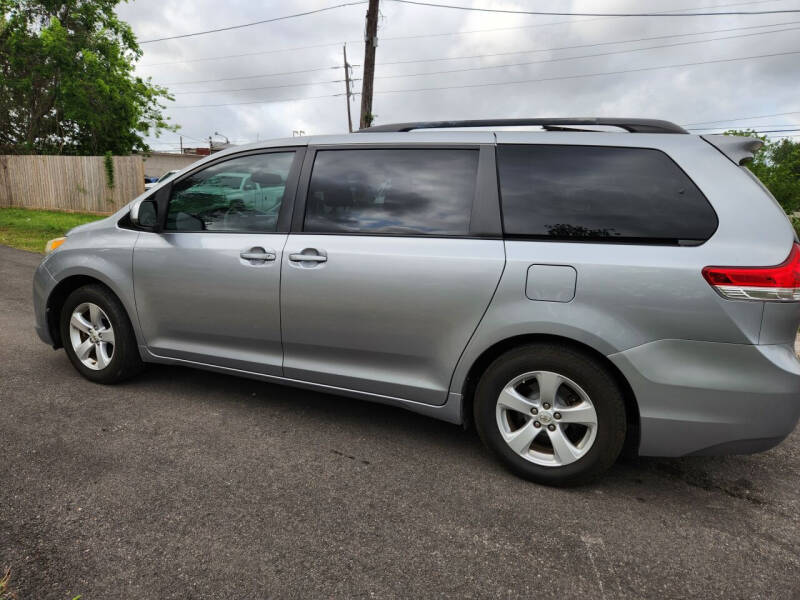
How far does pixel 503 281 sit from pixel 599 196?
0.61m

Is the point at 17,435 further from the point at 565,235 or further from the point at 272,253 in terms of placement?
the point at 565,235

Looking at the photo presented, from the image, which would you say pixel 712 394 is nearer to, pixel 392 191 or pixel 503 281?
pixel 503 281

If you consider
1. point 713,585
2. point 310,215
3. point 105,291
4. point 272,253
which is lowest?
point 713,585

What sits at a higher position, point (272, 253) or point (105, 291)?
point (272, 253)

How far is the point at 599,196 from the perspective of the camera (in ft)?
8.54

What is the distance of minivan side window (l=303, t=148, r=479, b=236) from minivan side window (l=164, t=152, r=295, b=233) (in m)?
0.27

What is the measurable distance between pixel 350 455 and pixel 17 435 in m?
1.88

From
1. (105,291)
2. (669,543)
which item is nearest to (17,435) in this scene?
(105,291)

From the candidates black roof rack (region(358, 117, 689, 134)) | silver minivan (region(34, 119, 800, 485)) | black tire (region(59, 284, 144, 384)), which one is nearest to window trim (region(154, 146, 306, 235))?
silver minivan (region(34, 119, 800, 485))

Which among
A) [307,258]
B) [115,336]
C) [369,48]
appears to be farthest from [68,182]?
[307,258]

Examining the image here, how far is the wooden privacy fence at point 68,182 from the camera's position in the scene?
729 inches

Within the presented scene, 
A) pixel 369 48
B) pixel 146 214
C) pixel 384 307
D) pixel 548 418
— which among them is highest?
pixel 369 48

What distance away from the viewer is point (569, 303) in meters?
2.53

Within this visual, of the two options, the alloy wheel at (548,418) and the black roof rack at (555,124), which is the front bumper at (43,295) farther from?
the alloy wheel at (548,418)
